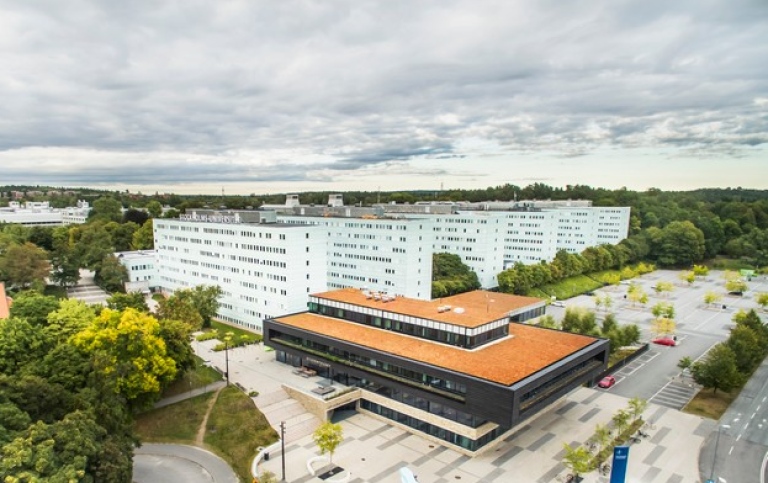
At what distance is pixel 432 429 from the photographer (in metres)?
43.1

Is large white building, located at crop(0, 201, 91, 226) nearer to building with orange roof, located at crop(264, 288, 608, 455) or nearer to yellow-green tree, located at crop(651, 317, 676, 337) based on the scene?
building with orange roof, located at crop(264, 288, 608, 455)

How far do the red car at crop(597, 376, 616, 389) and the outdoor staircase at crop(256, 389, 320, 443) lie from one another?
33809mm

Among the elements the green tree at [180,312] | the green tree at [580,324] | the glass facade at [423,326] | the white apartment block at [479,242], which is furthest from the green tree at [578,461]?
the white apartment block at [479,242]

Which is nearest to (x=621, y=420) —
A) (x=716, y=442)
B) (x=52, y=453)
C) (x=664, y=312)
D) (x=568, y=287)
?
(x=716, y=442)

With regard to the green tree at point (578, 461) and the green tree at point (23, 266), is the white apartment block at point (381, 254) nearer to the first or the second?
the green tree at point (578, 461)

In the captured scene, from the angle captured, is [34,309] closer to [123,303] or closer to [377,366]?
[123,303]

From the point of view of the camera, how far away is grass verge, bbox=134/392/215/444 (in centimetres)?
4244

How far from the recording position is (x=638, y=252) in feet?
453


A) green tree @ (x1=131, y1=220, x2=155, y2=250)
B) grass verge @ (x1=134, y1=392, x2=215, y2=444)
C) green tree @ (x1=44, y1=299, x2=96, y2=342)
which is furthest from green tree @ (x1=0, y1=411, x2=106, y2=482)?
green tree @ (x1=131, y1=220, x2=155, y2=250)

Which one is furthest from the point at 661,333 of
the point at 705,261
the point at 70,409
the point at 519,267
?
the point at 705,261

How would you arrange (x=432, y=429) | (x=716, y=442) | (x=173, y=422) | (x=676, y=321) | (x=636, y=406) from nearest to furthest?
(x=716, y=442), (x=432, y=429), (x=636, y=406), (x=173, y=422), (x=676, y=321)

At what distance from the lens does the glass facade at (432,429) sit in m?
40.6

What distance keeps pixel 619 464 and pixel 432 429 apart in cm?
1657

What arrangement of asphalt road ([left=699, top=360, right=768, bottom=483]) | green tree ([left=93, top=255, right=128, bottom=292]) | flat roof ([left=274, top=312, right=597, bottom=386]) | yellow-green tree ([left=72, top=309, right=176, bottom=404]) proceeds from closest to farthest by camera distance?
asphalt road ([left=699, top=360, right=768, bottom=483]), yellow-green tree ([left=72, top=309, right=176, bottom=404]), flat roof ([left=274, top=312, right=597, bottom=386]), green tree ([left=93, top=255, right=128, bottom=292])
